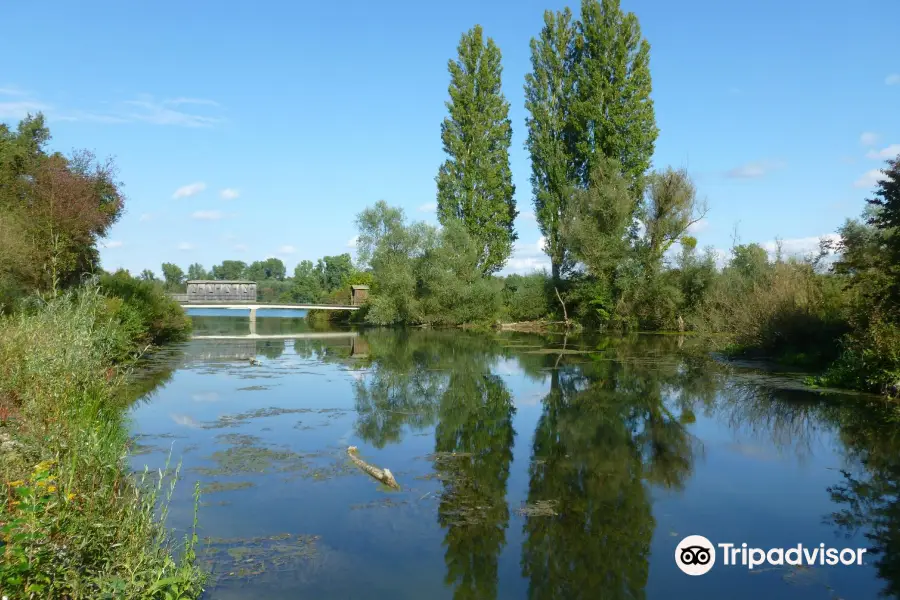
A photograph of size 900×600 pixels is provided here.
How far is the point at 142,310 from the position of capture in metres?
22.6

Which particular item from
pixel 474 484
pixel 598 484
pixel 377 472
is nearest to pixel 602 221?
pixel 598 484

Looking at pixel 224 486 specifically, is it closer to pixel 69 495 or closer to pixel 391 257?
pixel 69 495

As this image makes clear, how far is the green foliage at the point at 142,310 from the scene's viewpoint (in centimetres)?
1972

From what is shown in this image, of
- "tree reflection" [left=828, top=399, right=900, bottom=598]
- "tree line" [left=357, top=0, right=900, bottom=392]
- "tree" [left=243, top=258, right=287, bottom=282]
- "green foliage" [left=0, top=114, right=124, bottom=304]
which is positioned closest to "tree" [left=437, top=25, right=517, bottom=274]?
"tree line" [left=357, top=0, right=900, bottom=392]

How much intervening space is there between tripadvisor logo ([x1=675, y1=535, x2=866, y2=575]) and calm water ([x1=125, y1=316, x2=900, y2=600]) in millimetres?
110

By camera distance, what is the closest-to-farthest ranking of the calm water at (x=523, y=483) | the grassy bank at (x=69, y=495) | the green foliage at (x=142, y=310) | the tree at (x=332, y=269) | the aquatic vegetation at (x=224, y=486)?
the grassy bank at (x=69, y=495) < the calm water at (x=523, y=483) < the aquatic vegetation at (x=224, y=486) < the green foliage at (x=142, y=310) < the tree at (x=332, y=269)

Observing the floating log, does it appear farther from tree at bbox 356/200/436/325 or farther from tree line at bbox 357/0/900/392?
Result: tree at bbox 356/200/436/325

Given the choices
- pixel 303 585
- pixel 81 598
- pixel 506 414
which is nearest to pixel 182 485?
pixel 303 585

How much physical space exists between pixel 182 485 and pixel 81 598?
4.24 m

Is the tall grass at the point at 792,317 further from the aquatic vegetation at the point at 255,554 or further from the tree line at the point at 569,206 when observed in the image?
the aquatic vegetation at the point at 255,554

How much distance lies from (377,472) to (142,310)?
16.9 m

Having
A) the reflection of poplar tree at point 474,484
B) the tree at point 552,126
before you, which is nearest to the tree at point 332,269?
the tree at point 552,126

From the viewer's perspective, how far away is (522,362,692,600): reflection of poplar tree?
5.81m

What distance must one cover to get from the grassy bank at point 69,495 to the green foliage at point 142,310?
30.8 ft
